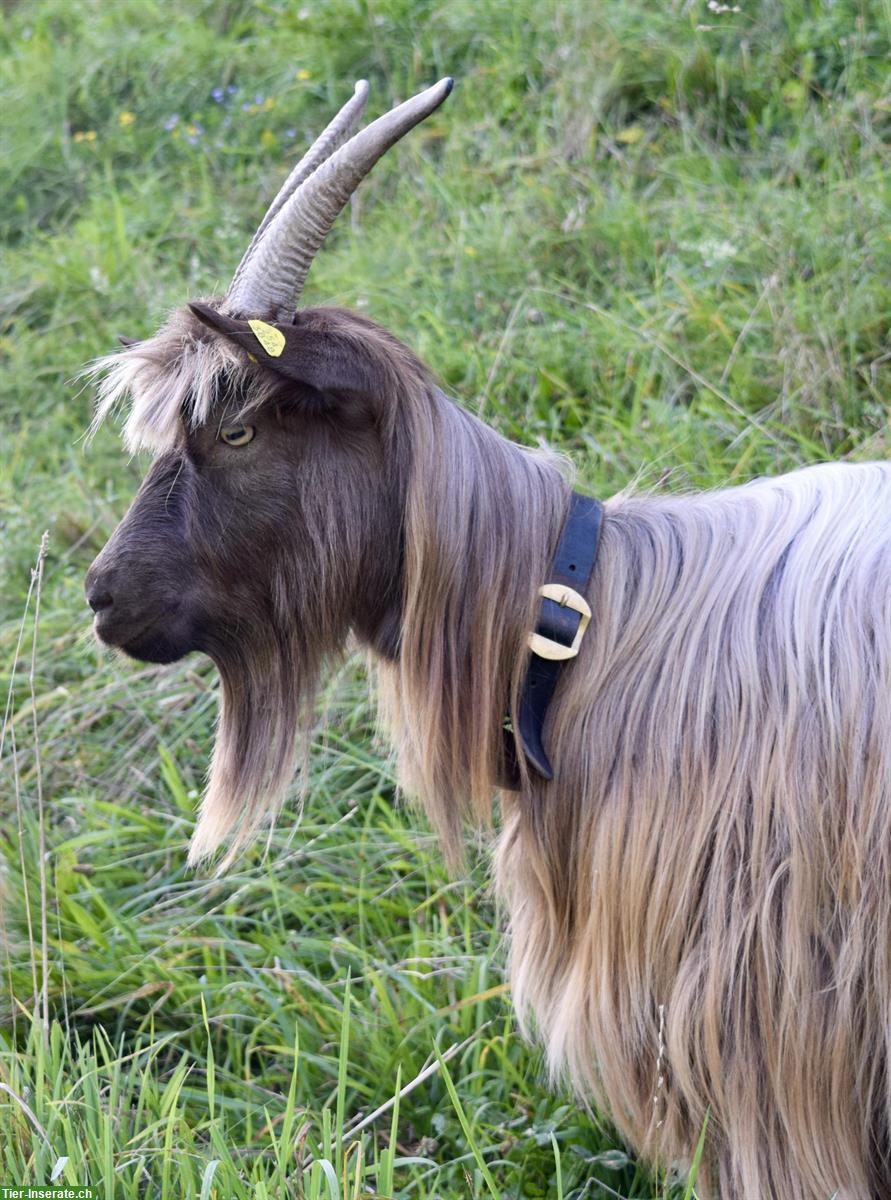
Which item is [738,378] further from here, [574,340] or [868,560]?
[868,560]

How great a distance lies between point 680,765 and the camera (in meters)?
2.68

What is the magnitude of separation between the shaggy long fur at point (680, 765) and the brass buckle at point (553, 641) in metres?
0.04

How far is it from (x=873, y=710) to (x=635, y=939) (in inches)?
24.4

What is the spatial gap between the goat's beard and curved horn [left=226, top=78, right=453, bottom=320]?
0.67 meters

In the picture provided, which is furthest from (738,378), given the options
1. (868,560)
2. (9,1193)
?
(9,1193)

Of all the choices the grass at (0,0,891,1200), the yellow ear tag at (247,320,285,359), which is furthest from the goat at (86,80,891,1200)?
the grass at (0,0,891,1200)

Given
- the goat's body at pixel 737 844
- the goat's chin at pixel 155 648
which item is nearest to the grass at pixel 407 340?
the goat's body at pixel 737 844

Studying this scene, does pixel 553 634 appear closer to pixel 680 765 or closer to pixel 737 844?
pixel 680 765

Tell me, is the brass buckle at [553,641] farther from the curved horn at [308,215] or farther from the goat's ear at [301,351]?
the curved horn at [308,215]

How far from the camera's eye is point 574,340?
16.3 ft

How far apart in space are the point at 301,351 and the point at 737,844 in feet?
3.97

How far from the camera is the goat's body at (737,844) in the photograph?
8.38 feet

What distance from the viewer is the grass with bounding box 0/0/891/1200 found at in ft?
10.4

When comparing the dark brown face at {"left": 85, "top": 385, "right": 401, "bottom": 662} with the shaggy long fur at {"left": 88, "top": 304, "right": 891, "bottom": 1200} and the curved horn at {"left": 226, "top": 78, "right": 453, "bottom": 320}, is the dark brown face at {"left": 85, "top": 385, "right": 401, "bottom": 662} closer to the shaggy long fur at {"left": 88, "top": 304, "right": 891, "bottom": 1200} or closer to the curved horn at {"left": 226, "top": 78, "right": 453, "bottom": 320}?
the shaggy long fur at {"left": 88, "top": 304, "right": 891, "bottom": 1200}
